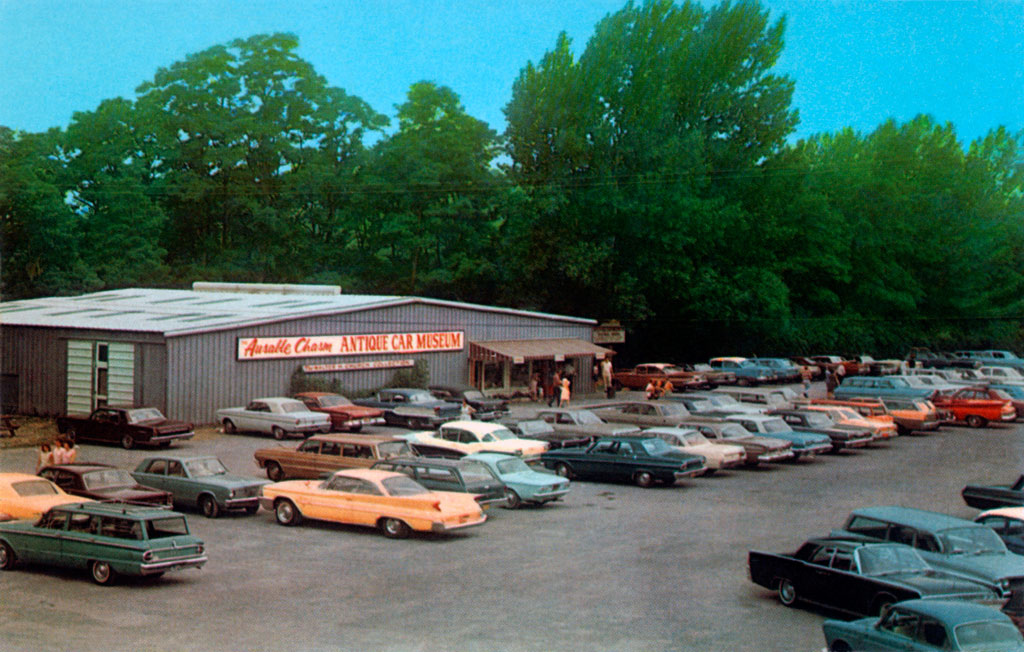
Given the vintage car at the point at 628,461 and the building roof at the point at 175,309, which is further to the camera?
the building roof at the point at 175,309

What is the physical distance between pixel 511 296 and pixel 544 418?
61.2 ft

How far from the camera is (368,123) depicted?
39.8 meters

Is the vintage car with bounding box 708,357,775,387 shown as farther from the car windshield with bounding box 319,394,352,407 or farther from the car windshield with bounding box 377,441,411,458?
the car windshield with bounding box 377,441,411,458

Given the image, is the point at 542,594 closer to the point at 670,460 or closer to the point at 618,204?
the point at 670,460

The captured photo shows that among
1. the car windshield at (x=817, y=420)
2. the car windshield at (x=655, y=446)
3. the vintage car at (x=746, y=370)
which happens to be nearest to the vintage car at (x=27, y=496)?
the car windshield at (x=655, y=446)

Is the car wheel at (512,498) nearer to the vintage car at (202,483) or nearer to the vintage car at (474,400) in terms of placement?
the vintage car at (202,483)

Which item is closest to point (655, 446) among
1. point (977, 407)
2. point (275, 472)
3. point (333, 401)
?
point (275, 472)

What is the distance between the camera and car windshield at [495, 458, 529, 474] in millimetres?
21888

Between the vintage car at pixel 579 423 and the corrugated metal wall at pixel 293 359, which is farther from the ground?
the corrugated metal wall at pixel 293 359

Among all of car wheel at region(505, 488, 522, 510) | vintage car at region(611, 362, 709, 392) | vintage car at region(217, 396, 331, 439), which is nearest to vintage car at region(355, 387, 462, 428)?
vintage car at region(217, 396, 331, 439)

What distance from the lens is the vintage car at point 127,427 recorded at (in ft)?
87.7

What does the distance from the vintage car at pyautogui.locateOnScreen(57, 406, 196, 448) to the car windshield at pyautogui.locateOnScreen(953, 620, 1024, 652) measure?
21.6 metres

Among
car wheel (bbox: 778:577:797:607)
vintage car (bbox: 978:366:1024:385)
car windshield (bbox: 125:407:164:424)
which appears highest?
vintage car (bbox: 978:366:1024:385)

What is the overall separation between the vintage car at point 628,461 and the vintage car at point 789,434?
4.75 m
